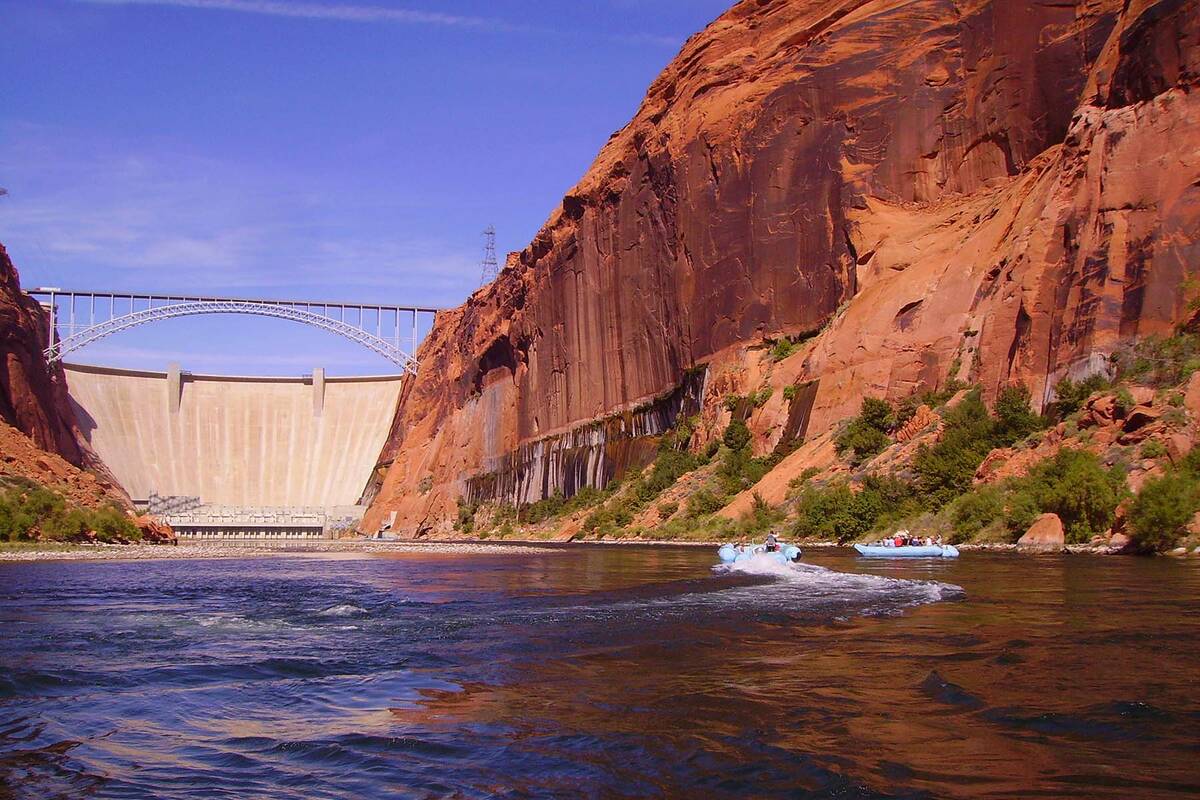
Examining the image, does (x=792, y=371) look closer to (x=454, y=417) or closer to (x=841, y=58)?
(x=841, y=58)

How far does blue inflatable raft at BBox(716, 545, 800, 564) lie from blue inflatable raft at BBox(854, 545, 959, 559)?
8.62 feet

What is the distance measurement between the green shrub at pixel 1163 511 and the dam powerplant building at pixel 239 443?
10616 centimetres

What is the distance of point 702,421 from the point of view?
63.1 metres

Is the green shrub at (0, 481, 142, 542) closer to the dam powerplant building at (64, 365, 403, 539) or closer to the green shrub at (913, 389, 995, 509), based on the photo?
the green shrub at (913, 389, 995, 509)

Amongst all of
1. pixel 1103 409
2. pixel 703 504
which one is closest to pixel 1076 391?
pixel 1103 409

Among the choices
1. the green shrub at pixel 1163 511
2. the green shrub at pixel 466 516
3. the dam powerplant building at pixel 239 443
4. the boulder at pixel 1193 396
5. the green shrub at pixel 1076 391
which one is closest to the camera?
the green shrub at pixel 1163 511

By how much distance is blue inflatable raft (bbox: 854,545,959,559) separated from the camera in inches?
1196

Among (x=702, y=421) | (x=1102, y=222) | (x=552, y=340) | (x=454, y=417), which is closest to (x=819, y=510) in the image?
(x=1102, y=222)

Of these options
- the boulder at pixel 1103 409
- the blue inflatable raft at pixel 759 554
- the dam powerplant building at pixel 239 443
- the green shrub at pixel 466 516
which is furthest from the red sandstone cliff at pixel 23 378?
the boulder at pixel 1103 409

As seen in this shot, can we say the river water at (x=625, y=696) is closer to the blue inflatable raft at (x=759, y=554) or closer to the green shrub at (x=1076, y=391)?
the blue inflatable raft at (x=759, y=554)

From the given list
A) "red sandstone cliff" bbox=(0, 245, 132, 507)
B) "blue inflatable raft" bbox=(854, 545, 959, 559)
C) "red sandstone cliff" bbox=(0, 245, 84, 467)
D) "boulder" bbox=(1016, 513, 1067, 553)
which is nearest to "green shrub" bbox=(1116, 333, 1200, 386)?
"boulder" bbox=(1016, 513, 1067, 553)

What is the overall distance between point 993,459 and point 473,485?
66.3m

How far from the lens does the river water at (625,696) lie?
24.3 ft

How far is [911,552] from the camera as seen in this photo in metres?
31.7
